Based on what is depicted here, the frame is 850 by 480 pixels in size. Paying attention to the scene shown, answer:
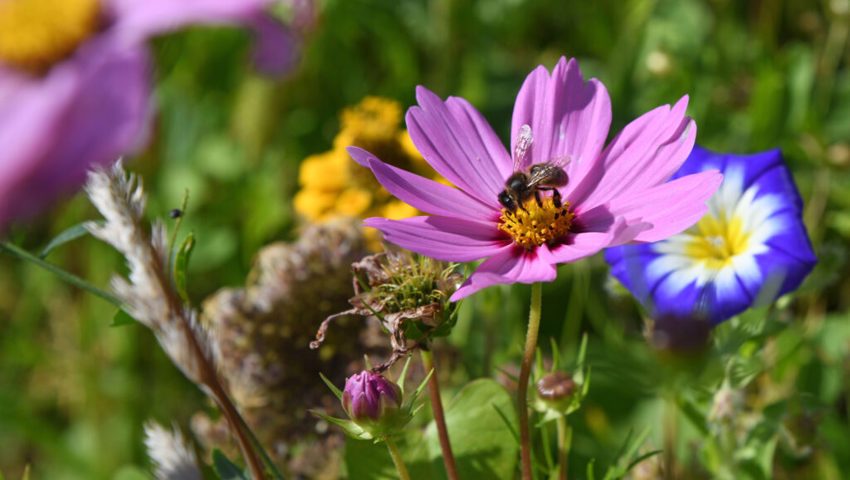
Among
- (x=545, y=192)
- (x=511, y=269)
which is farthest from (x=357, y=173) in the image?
(x=511, y=269)

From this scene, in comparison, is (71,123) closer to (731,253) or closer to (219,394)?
(219,394)

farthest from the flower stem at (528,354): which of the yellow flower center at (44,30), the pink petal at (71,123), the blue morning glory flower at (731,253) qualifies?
the yellow flower center at (44,30)

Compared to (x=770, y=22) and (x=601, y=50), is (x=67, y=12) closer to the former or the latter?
(x=601, y=50)

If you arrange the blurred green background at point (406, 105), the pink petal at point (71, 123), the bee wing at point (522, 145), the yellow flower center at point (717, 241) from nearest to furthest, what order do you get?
the pink petal at point (71, 123) → the bee wing at point (522, 145) → the yellow flower center at point (717, 241) → the blurred green background at point (406, 105)

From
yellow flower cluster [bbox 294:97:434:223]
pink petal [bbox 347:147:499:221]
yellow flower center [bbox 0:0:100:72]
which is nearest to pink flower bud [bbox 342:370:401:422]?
pink petal [bbox 347:147:499:221]

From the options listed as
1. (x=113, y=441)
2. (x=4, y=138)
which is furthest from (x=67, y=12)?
(x=113, y=441)

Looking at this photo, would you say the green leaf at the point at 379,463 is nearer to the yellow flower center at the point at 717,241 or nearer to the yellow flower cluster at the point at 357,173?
the yellow flower center at the point at 717,241

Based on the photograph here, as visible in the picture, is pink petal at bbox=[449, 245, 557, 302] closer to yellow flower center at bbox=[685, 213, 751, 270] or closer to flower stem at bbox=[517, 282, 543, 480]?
flower stem at bbox=[517, 282, 543, 480]
